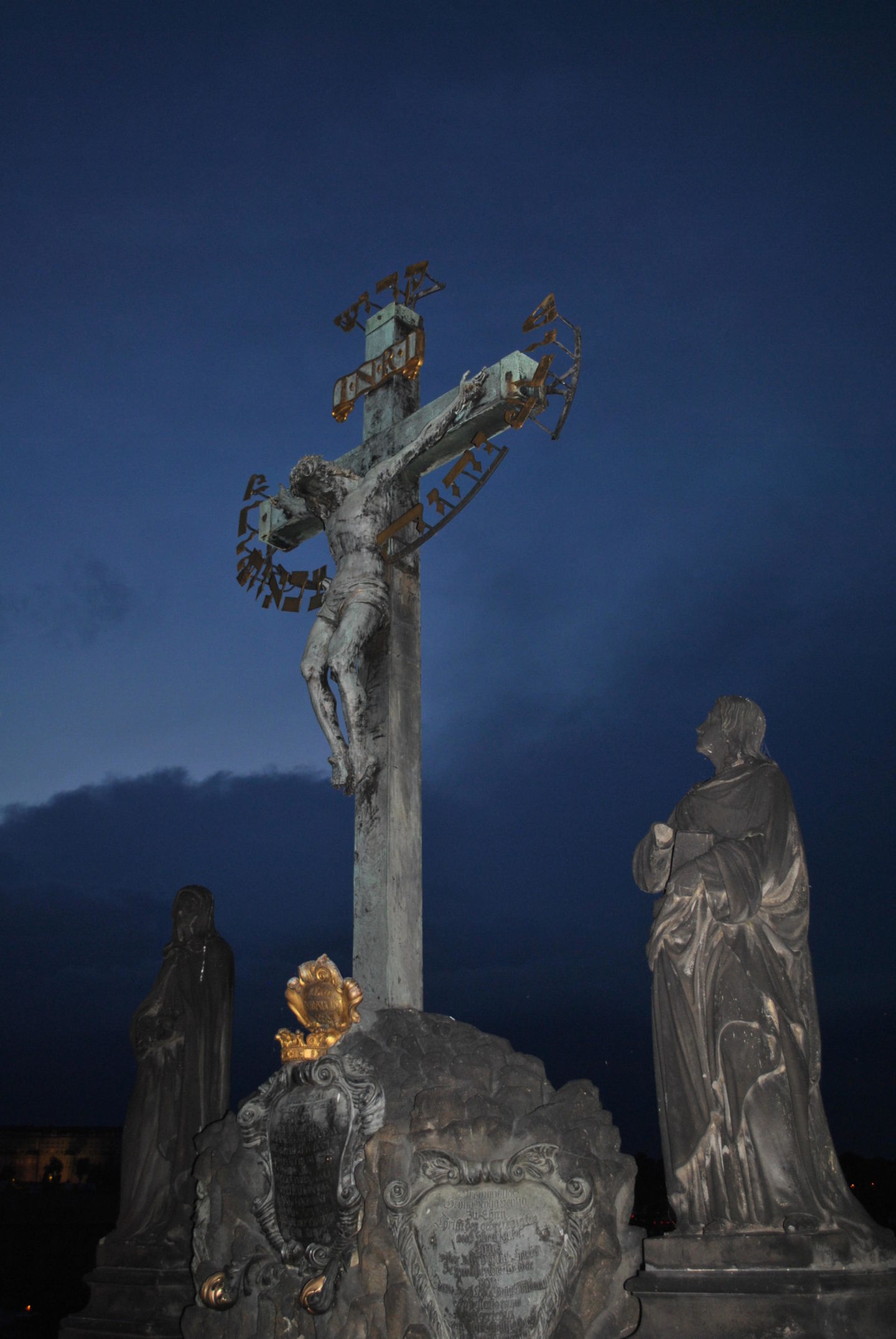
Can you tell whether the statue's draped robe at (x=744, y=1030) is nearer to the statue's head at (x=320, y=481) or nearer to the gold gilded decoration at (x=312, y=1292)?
the gold gilded decoration at (x=312, y=1292)

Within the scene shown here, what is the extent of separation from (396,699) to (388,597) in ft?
2.48

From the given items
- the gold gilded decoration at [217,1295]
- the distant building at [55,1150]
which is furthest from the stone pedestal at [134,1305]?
the distant building at [55,1150]

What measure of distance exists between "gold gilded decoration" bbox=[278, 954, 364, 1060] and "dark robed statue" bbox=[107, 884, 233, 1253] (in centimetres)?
228

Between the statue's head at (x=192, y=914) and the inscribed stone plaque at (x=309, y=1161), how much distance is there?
2.73 meters

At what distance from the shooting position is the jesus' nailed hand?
7363mm

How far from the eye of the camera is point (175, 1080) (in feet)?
26.1

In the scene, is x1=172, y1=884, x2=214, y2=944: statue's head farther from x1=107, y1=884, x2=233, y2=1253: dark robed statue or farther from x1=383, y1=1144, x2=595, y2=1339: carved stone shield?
x1=383, y1=1144, x2=595, y2=1339: carved stone shield

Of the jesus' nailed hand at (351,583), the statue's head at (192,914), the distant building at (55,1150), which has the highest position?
the jesus' nailed hand at (351,583)

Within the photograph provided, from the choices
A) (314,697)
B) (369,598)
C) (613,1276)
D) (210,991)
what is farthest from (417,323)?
(613,1276)

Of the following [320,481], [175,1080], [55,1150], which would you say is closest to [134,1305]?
[175,1080]

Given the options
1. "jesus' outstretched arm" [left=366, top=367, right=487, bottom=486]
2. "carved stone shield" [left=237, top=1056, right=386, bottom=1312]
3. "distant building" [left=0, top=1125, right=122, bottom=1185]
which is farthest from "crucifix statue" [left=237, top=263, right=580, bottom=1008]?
"distant building" [left=0, top=1125, right=122, bottom=1185]

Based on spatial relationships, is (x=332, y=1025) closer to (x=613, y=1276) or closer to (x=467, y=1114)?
(x=467, y=1114)

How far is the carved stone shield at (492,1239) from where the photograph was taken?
16.7 ft

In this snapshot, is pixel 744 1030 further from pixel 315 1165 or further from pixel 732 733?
pixel 315 1165
